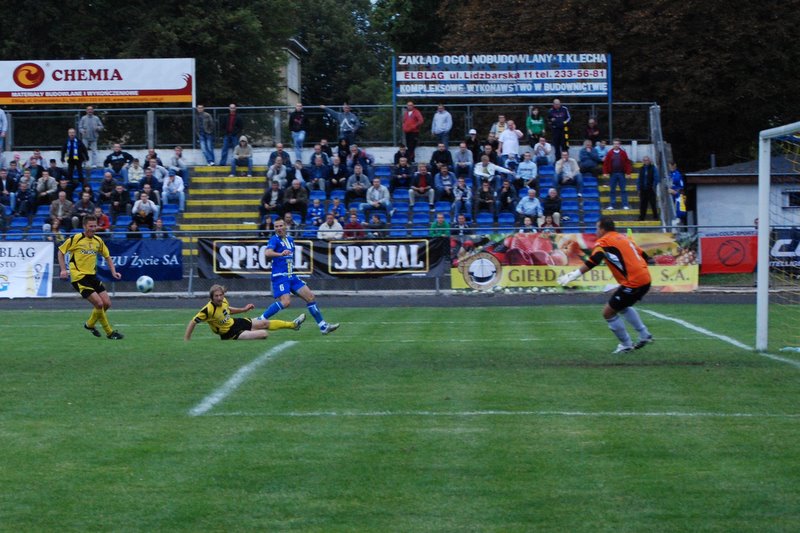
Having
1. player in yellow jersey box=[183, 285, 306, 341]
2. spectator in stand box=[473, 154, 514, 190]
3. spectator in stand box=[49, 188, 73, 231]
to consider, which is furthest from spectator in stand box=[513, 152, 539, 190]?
player in yellow jersey box=[183, 285, 306, 341]

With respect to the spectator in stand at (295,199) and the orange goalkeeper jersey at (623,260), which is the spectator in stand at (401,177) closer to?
the spectator in stand at (295,199)

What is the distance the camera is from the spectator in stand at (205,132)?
35375 mm

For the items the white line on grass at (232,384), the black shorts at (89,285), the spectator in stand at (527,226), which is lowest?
the white line on grass at (232,384)

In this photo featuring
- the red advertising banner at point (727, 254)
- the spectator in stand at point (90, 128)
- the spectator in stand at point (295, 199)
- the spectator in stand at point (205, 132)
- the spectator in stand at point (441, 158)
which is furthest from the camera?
the spectator in stand at point (205, 132)

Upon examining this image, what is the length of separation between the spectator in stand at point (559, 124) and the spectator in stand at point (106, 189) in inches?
517

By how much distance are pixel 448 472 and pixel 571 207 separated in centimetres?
2537

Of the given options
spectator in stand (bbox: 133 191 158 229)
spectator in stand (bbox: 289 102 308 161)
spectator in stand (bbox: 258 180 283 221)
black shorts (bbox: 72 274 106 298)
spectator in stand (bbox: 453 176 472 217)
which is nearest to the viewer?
black shorts (bbox: 72 274 106 298)

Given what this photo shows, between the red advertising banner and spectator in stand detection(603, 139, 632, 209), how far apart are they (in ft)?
17.4

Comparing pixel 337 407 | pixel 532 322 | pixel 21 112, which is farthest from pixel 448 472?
pixel 21 112

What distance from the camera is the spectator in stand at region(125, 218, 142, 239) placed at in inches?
1157

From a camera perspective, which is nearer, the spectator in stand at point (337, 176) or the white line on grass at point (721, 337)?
the white line on grass at point (721, 337)

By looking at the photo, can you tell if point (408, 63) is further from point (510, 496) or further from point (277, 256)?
point (510, 496)

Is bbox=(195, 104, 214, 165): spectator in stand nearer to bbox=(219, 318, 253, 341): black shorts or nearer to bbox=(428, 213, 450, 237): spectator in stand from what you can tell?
bbox=(428, 213, 450, 237): spectator in stand

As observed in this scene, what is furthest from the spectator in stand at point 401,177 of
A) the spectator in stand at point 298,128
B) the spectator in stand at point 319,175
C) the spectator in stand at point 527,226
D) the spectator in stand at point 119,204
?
the spectator in stand at point 119,204
